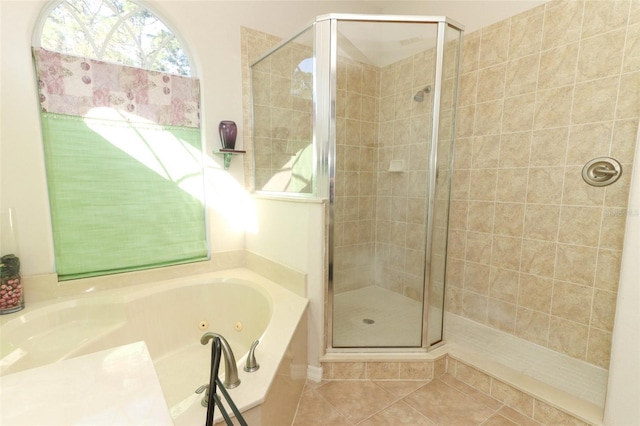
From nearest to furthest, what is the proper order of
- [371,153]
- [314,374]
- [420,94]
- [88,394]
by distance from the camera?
[88,394], [314,374], [420,94], [371,153]

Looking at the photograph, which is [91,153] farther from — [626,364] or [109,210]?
[626,364]

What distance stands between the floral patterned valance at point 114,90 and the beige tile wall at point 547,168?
2.02 meters

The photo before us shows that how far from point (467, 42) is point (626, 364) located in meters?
2.10

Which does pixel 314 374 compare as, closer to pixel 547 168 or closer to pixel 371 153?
pixel 371 153

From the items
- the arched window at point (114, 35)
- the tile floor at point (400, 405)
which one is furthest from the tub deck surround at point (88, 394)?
the arched window at point (114, 35)

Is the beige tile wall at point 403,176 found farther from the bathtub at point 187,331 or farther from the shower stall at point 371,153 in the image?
the bathtub at point 187,331

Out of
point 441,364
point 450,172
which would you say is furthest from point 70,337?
point 450,172

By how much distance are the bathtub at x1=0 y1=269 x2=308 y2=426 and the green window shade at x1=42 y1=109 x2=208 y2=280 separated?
23 cm

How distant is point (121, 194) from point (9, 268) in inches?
24.9

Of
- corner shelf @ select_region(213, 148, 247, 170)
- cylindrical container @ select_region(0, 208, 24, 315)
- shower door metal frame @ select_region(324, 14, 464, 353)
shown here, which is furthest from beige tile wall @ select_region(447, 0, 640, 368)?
cylindrical container @ select_region(0, 208, 24, 315)

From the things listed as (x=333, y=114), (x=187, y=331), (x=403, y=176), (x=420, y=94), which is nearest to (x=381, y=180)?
(x=403, y=176)

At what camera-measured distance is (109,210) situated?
185cm

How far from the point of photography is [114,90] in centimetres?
179

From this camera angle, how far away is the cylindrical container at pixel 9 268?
4.96ft
